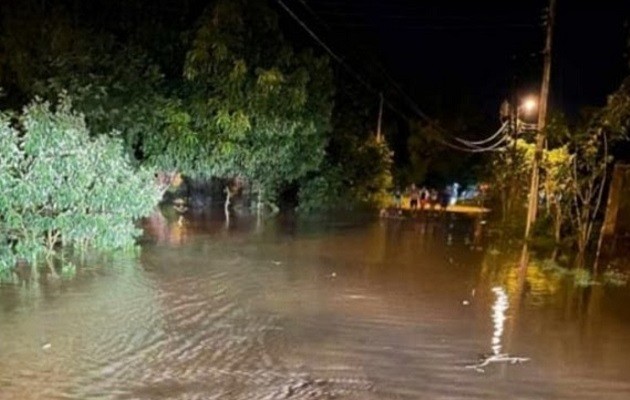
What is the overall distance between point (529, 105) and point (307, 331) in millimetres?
23416

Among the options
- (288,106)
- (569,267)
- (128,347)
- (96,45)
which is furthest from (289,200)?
(128,347)

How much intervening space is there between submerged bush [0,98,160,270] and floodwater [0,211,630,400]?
3.08 feet

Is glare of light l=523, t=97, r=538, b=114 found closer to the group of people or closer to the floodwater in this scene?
the group of people

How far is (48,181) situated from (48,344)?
6.44 meters

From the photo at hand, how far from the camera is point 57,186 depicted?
15383 millimetres

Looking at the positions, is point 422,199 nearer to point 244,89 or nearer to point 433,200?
point 433,200

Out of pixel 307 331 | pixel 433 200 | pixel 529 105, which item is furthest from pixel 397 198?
pixel 307 331

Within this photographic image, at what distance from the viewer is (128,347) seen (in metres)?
9.26

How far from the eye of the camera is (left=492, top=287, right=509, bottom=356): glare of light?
32.6ft

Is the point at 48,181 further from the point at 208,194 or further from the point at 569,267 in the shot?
Answer: the point at 208,194

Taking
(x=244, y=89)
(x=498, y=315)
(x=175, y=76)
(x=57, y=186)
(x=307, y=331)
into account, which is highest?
(x=175, y=76)

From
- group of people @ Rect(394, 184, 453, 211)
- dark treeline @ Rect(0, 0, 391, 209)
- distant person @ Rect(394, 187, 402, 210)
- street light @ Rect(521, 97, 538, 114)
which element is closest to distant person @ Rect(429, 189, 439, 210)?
group of people @ Rect(394, 184, 453, 211)

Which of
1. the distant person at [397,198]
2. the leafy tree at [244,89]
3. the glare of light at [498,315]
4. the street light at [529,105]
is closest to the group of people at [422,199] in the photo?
the distant person at [397,198]

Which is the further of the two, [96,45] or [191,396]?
[96,45]
